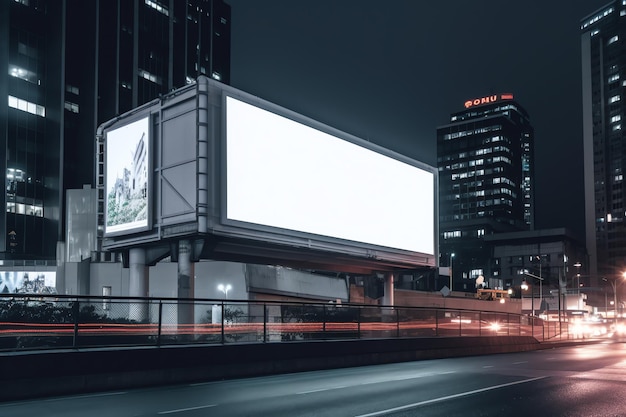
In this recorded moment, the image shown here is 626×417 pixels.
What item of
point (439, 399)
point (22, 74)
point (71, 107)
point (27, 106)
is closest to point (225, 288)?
point (439, 399)

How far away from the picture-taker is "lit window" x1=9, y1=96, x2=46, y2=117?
4222 inches

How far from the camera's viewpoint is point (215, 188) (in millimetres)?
28766

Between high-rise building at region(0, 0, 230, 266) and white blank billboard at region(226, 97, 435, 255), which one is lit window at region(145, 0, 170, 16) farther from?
white blank billboard at region(226, 97, 435, 255)

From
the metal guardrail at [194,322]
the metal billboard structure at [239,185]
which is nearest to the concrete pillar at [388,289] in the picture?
the metal billboard structure at [239,185]

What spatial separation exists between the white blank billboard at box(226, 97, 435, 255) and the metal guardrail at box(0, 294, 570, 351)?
682 centimetres

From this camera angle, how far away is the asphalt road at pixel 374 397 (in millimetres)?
12672

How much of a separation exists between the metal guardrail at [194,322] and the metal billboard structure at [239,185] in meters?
5.66

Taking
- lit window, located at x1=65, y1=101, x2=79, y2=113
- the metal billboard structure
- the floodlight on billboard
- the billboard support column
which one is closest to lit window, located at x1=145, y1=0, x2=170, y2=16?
lit window, located at x1=65, y1=101, x2=79, y2=113

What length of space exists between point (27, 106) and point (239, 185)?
302ft

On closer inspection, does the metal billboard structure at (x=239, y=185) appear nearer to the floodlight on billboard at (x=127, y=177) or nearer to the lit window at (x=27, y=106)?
the floodlight on billboard at (x=127, y=177)

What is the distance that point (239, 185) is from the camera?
2983cm

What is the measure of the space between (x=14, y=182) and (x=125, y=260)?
267ft

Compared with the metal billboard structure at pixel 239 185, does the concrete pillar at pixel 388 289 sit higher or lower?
lower

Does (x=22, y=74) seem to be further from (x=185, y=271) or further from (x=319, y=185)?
(x=185, y=271)
